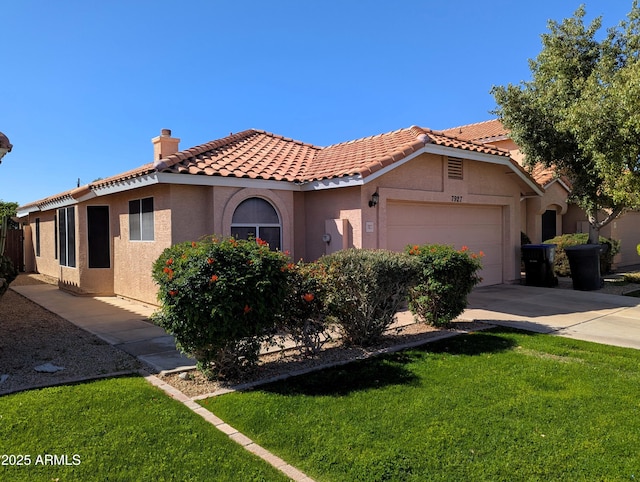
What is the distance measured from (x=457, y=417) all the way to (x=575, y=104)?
10645 mm

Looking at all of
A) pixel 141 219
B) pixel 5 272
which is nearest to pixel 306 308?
pixel 5 272

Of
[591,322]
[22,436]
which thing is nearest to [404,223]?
[591,322]

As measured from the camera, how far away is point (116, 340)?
8180 millimetres

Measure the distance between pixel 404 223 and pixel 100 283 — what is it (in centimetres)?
958

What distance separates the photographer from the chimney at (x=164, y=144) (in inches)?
528

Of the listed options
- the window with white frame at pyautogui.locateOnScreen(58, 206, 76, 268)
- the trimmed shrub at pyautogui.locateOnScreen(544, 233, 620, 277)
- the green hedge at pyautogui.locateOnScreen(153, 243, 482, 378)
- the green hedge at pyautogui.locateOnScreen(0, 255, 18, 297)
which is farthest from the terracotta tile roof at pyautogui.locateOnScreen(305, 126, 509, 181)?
the window with white frame at pyautogui.locateOnScreen(58, 206, 76, 268)

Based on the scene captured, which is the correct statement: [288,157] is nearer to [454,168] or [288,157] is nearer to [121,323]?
[454,168]

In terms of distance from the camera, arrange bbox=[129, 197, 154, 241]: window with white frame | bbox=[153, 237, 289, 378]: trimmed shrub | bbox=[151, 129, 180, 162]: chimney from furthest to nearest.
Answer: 1. bbox=[151, 129, 180, 162]: chimney
2. bbox=[129, 197, 154, 241]: window with white frame
3. bbox=[153, 237, 289, 378]: trimmed shrub

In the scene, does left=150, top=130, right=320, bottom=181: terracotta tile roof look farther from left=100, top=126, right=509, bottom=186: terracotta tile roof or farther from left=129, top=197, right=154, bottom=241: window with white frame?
left=129, top=197, right=154, bottom=241: window with white frame

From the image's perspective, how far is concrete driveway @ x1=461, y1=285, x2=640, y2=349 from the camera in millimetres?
8391

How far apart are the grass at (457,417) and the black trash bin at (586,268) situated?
7534mm

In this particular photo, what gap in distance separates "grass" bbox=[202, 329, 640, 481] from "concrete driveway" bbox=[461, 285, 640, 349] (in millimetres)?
1554

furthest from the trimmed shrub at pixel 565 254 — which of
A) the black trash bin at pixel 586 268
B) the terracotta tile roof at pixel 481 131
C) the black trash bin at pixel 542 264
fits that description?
the terracotta tile roof at pixel 481 131

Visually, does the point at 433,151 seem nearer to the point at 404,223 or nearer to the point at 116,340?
the point at 404,223
